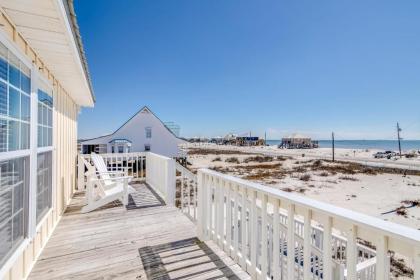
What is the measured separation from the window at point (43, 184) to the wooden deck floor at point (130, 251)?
19.0 inches

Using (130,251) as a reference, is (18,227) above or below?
above

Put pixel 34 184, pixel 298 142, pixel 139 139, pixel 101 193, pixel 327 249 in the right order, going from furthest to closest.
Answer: pixel 298 142 → pixel 139 139 → pixel 101 193 → pixel 34 184 → pixel 327 249

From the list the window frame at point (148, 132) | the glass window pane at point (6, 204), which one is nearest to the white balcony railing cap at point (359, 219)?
the glass window pane at point (6, 204)

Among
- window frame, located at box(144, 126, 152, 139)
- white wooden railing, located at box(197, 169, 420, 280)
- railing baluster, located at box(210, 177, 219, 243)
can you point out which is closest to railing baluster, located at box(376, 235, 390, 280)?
white wooden railing, located at box(197, 169, 420, 280)

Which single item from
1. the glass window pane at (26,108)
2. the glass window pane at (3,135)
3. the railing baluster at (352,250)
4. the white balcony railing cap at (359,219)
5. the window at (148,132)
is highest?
the window at (148,132)

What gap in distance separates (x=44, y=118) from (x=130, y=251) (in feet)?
6.87

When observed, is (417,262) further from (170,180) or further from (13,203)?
(170,180)

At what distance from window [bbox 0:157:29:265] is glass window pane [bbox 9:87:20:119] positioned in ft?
1.30

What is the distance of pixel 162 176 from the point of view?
5.20m

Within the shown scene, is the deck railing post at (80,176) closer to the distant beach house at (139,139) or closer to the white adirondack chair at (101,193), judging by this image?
the white adirondack chair at (101,193)

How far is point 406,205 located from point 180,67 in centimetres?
1649

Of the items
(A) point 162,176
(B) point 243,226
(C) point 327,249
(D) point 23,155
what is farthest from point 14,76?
(A) point 162,176

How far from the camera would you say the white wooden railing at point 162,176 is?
4598 millimetres

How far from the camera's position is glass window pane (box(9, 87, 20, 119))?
6.03 feet
